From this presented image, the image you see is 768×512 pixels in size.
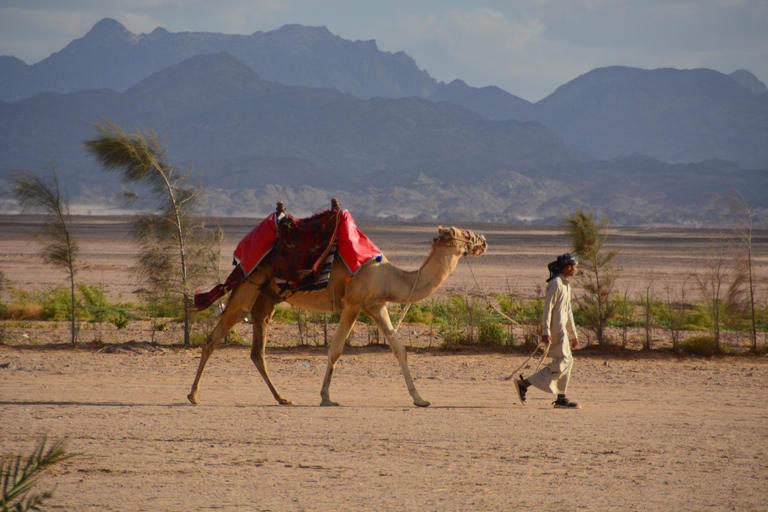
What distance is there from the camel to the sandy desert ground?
665 mm

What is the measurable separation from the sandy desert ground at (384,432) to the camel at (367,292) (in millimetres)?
665

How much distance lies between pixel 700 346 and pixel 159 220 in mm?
11258

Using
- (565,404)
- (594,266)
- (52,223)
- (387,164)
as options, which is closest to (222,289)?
(565,404)

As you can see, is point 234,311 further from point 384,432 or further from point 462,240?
point 462,240

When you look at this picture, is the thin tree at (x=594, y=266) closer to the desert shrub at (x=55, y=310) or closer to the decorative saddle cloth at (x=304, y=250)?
the decorative saddle cloth at (x=304, y=250)

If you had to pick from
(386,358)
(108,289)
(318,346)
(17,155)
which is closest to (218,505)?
(386,358)

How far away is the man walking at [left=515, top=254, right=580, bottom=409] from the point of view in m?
8.39

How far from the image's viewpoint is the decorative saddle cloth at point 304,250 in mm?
8438

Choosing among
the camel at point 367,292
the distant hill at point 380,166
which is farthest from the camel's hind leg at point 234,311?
the distant hill at point 380,166

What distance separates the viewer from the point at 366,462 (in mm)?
6129

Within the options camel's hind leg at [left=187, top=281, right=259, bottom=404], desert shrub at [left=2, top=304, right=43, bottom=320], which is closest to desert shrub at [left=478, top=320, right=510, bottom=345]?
camel's hind leg at [left=187, top=281, right=259, bottom=404]

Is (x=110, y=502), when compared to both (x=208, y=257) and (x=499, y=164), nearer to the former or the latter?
(x=208, y=257)

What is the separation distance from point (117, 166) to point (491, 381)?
9154 mm

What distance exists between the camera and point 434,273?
27.7 feet
